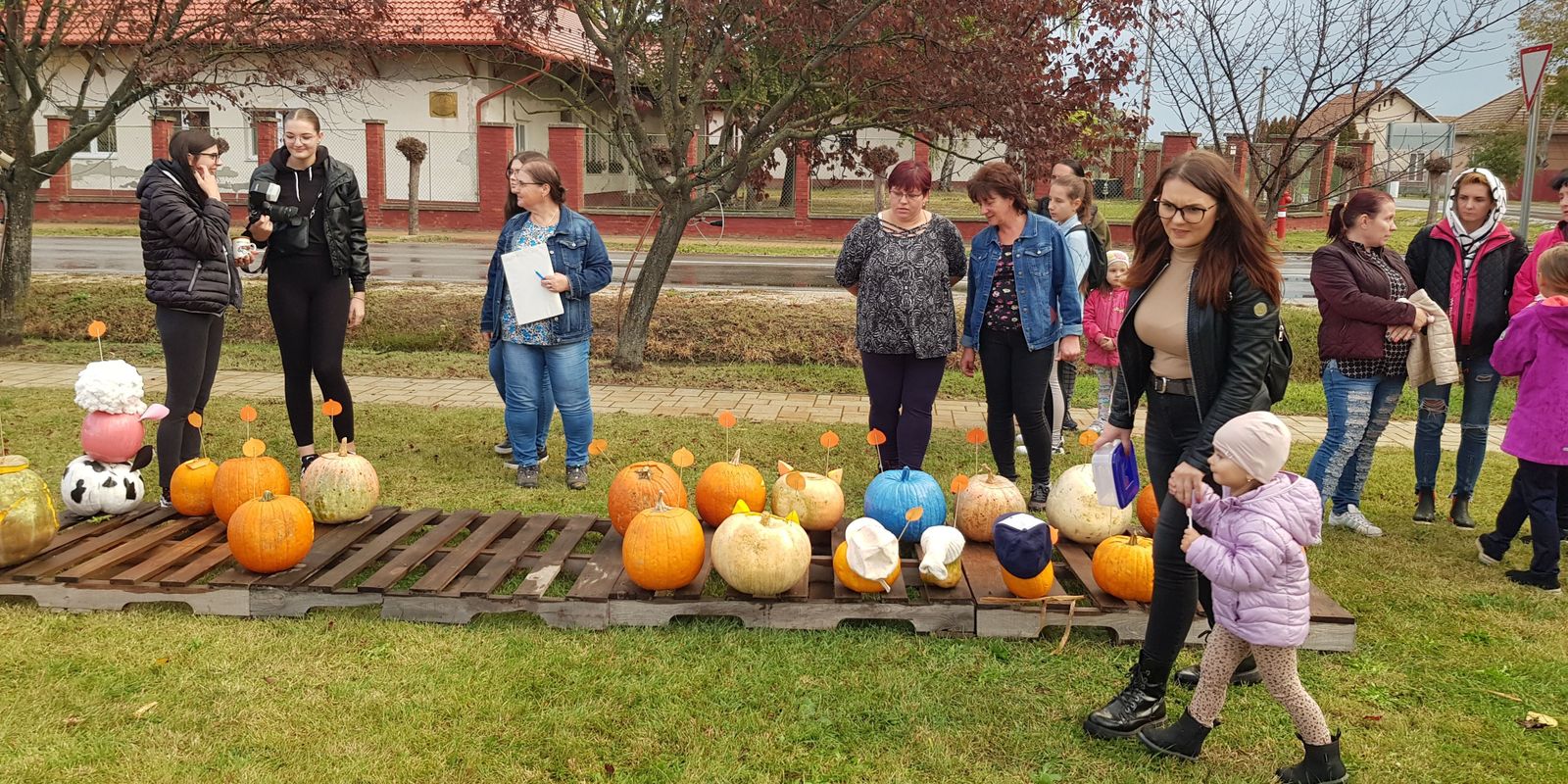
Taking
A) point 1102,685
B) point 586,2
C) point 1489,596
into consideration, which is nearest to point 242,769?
point 1102,685

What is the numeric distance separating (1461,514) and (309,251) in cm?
678

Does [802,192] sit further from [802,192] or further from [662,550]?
[662,550]

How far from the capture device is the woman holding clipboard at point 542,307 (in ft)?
20.8

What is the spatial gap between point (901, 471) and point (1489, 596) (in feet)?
9.10

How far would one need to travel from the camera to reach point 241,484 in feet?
16.6

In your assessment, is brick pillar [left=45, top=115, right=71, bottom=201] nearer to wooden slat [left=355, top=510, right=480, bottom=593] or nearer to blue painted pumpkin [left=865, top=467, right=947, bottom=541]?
wooden slat [left=355, top=510, right=480, bottom=593]

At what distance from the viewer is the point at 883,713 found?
3.67 meters

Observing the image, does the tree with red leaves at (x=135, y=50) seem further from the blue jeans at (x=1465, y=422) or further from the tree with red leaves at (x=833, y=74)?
the blue jeans at (x=1465, y=422)

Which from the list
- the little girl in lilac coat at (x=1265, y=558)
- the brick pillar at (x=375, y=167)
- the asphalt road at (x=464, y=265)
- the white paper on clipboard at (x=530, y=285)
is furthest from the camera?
the brick pillar at (x=375, y=167)

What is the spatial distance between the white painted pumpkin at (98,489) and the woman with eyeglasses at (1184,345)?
15.5 ft

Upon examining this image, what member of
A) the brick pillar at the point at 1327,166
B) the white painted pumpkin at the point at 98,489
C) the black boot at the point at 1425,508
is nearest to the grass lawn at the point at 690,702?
the white painted pumpkin at the point at 98,489

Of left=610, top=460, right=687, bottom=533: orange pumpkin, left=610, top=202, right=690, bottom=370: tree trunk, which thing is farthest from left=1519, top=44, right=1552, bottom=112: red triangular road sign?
left=610, top=460, right=687, bottom=533: orange pumpkin

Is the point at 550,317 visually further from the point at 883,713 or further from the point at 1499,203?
the point at 1499,203

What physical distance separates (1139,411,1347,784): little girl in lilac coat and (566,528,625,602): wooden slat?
2315 mm
